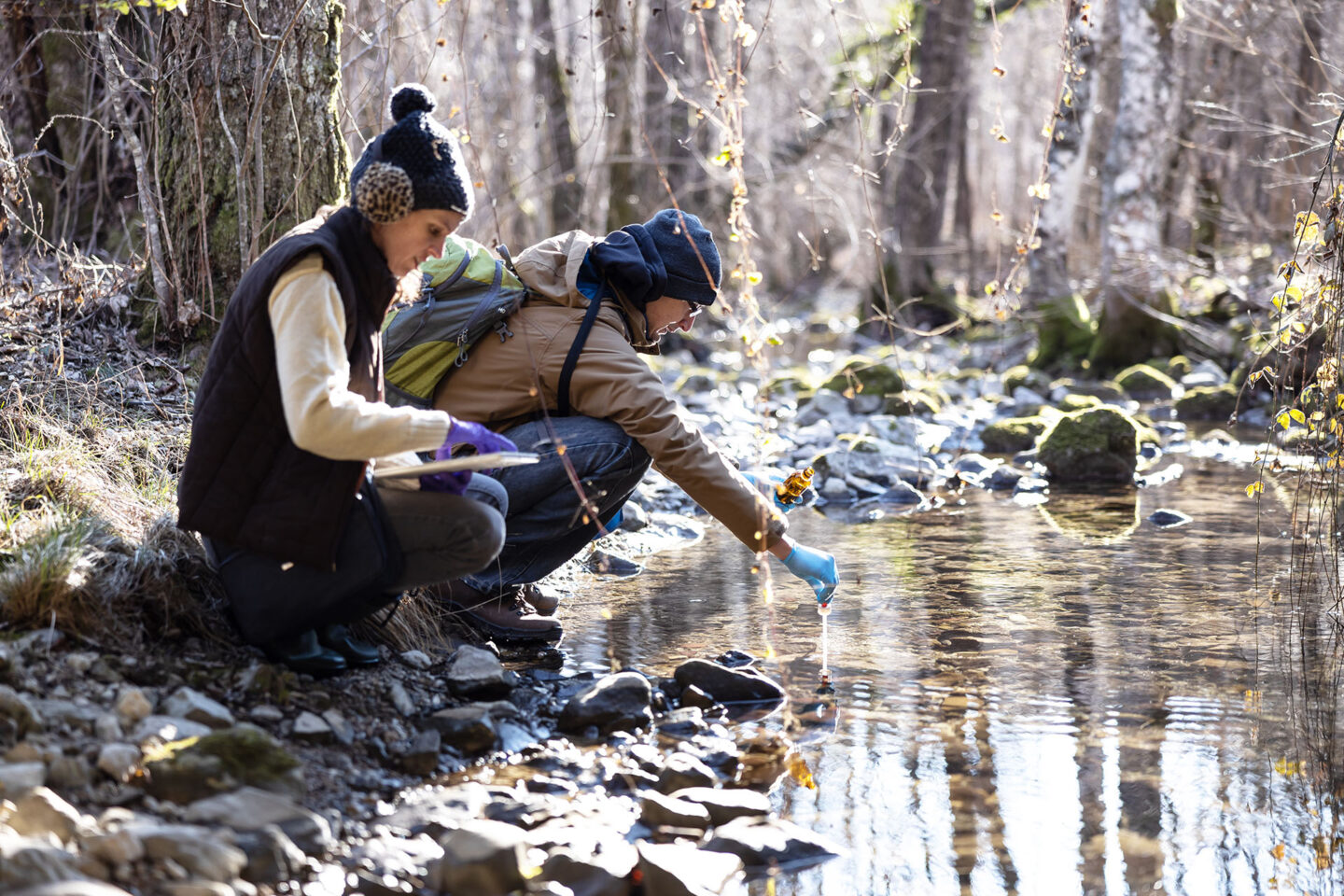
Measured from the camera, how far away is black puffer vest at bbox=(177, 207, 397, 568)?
261 centimetres

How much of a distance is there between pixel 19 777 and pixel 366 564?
2.78 feet

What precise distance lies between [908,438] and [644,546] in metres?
3.01

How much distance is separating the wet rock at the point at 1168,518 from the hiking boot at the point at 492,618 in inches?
127

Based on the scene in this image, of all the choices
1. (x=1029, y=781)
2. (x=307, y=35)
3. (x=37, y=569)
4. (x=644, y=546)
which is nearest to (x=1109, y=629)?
(x=1029, y=781)

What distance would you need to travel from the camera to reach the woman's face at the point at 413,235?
8.86ft

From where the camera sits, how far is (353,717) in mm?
2855

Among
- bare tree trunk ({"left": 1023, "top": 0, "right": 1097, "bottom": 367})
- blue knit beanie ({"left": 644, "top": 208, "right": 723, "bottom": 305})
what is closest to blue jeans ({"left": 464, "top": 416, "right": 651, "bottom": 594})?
blue knit beanie ({"left": 644, "top": 208, "right": 723, "bottom": 305})

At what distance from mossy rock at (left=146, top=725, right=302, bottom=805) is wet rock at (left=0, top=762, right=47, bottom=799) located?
7.9 inches

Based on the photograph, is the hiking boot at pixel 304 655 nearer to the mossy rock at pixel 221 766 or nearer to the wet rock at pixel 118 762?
the mossy rock at pixel 221 766

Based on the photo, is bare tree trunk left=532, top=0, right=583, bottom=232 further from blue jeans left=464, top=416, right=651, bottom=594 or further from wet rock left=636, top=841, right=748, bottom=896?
wet rock left=636, top=841, right=748, bottom=896

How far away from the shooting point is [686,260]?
3.75 meters

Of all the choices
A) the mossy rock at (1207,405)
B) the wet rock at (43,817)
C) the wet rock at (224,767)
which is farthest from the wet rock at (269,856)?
the mossy rock at (1207,405)

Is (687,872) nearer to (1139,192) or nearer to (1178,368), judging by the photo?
(1178,368)

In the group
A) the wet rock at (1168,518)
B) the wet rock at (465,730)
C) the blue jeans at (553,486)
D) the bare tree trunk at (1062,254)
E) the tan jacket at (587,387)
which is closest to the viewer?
the wet rock at (465,730)
